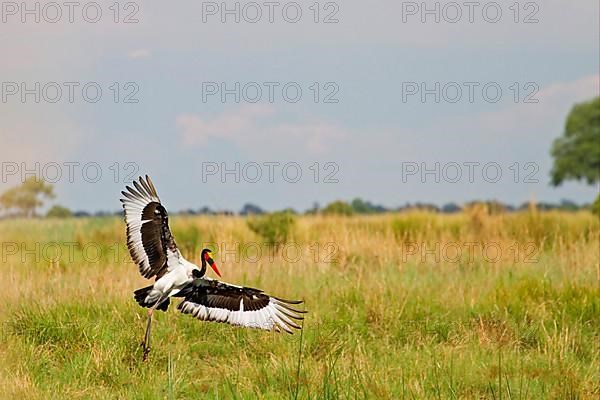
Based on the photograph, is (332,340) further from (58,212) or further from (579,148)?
(579,148)

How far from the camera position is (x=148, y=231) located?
19.9 ft

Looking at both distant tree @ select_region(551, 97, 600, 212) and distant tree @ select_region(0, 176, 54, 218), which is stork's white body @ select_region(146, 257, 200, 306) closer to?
distant tree @ select_region(0, 176, 54, 218)

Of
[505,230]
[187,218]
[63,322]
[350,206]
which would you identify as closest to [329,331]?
[63,322]

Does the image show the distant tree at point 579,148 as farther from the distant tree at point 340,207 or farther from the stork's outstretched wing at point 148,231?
the stork's outstretched wing at point 148,231

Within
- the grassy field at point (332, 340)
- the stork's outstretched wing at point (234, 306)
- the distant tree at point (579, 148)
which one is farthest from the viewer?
the distant tree at point (579, 148)

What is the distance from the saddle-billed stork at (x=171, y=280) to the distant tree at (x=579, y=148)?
37935 millimetres

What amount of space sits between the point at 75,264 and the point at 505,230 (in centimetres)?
752

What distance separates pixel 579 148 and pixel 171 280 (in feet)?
129

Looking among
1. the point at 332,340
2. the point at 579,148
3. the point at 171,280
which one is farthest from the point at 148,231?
the point at 579,148

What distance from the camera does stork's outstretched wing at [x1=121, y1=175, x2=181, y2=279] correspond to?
6008 mm

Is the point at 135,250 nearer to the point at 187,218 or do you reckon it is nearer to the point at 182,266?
the point at 182,266

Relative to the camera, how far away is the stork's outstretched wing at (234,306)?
20.3 feet

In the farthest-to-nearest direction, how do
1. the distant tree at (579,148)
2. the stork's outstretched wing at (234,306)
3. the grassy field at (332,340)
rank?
the distant tree at (579,148) < the stork's outstretched wing at (234,306) < the grassy field at (332,340)

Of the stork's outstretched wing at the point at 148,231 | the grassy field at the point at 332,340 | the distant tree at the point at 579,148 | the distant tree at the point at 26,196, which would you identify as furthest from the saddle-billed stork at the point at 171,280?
the distant tree at the point at 579,148
